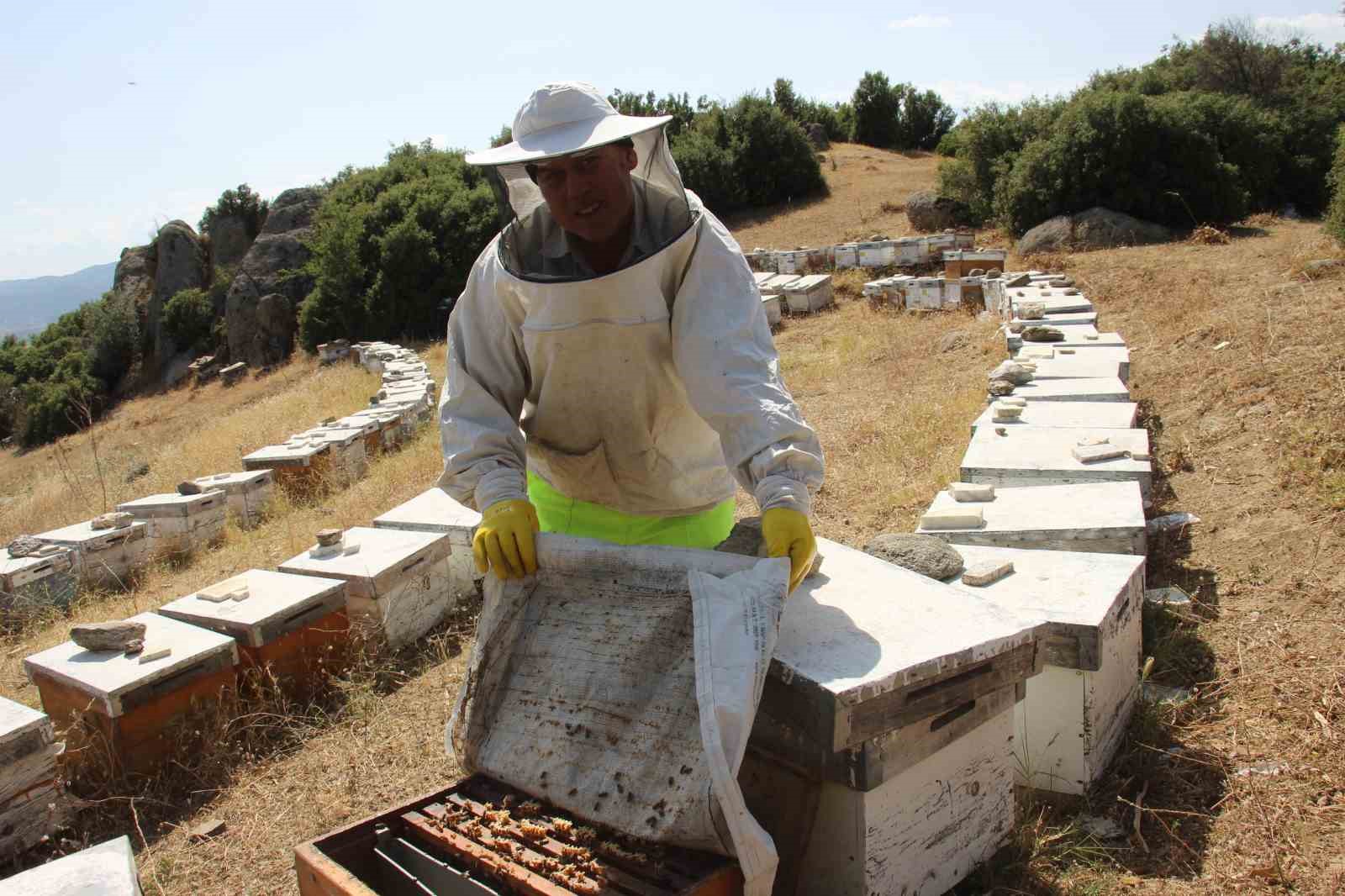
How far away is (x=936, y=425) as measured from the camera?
20.9 feet

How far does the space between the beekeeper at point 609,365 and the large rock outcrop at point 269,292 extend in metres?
23.7

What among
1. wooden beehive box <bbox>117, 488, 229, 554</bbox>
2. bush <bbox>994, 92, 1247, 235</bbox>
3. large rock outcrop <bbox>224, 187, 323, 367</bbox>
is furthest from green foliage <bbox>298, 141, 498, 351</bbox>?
wooden beehive box <bbox>117, 488, 229, 554</bbox>

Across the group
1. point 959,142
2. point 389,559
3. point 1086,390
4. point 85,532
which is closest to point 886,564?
point 389,559

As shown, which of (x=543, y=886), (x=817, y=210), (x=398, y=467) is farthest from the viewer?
(x=817, y=210)

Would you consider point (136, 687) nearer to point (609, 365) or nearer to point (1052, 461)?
point (609, 365)

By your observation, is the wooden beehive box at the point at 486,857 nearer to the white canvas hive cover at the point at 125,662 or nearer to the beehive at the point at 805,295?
the white canvas hive cover at the point at 125,662

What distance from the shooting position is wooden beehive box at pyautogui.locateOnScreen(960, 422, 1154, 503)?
3617 mm

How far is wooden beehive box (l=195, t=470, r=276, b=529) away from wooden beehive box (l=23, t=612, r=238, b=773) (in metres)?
3.24

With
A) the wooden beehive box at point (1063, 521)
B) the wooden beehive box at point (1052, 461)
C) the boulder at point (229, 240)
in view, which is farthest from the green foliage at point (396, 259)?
the wooden beehive box at point (1063, 521)

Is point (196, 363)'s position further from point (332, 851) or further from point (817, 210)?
point (332, 851)

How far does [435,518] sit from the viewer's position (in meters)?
4.82

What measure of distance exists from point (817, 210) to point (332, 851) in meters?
22.2

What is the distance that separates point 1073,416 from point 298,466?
5.61 metres

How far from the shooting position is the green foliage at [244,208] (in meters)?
29.2
